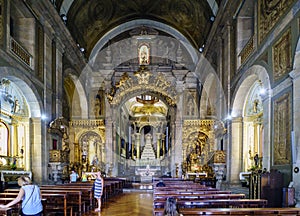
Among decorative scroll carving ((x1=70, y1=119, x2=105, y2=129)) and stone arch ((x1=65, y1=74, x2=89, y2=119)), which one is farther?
decorative scroll carving ((x1=70, y1=119, x2=105, y2=129))

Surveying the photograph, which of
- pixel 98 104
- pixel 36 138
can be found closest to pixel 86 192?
pixel 36 138

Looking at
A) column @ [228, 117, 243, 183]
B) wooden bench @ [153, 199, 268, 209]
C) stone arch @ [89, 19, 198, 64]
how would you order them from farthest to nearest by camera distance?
stone arch @ [89, 19, 198, 64]
column @ [228, 117, 243, 183]
wooden bench @ [153, 199, 268, 209]

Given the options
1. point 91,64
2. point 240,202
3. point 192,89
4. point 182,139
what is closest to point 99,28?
point 91,64

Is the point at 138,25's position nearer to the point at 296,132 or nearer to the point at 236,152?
the point at 236,152

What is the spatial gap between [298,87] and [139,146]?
25471mm

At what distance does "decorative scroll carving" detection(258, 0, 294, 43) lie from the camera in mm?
8531

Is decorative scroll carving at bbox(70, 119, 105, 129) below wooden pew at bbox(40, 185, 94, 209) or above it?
above

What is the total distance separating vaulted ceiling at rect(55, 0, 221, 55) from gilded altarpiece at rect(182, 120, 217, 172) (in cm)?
498

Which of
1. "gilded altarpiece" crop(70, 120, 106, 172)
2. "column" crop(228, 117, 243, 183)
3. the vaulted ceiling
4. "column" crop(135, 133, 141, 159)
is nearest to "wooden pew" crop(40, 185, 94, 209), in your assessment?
"column" crop(228, 117, 243, 183)

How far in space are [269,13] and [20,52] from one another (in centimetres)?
824

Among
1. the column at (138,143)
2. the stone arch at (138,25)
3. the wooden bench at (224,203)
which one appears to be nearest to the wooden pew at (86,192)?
the wooden bench at (224,203)

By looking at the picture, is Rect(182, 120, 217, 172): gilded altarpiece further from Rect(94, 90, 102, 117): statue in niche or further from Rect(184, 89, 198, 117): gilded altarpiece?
Rect(94, 90, 102, 117): statue in niche

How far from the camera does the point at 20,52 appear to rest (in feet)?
39.2

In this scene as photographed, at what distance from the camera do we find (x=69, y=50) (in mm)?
18250
